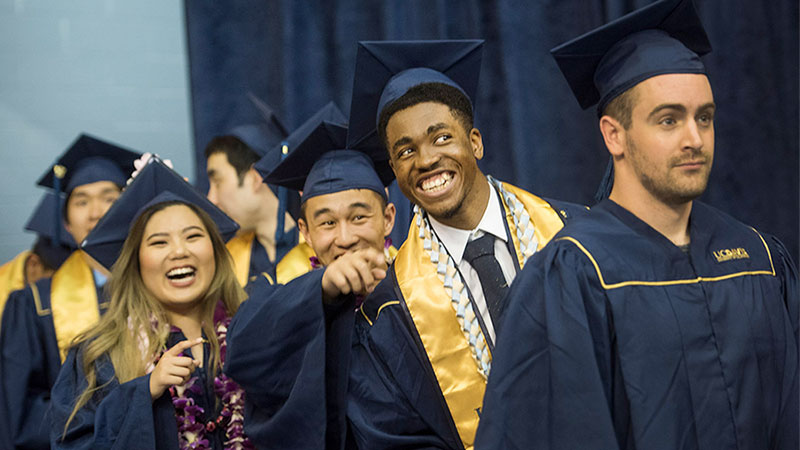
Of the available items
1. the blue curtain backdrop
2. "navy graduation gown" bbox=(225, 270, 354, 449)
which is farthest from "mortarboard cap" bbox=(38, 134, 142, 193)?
"navy graduation gown" bbox=(225, 270, 354, 449)

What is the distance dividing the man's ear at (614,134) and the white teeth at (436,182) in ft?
1.29

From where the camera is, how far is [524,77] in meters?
3.85

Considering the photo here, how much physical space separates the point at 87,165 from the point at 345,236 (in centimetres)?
182

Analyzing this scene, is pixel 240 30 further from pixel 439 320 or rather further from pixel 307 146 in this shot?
pixel 439 320

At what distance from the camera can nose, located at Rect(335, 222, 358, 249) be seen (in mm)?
2273

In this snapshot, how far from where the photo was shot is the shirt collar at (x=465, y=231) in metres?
1.90

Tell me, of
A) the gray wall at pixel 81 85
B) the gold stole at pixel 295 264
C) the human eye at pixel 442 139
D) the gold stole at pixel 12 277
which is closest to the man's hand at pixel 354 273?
the human eye at pixel 442 139

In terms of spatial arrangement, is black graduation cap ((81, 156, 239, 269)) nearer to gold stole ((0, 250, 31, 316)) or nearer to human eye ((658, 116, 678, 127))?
gold stole ((0, 250, 31, 316))

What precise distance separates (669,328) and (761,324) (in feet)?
0.64

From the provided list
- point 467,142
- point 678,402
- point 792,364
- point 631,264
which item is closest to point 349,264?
point 467,142

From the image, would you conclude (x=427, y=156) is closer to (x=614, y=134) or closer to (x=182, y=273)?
(x=614, y=134)

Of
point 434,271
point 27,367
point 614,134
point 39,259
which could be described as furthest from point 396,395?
point 39,259

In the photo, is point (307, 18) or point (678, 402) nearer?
point (678, 402)

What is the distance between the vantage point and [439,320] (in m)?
1.84
